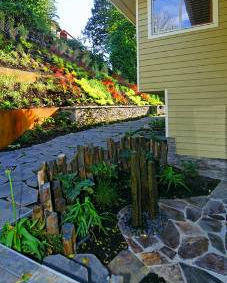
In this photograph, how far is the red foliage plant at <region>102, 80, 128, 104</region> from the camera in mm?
14373

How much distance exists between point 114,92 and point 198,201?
440 inches

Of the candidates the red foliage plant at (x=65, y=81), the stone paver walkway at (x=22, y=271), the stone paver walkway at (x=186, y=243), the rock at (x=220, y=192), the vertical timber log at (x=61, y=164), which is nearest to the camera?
the stone paver walkway at (x=22, y=271)

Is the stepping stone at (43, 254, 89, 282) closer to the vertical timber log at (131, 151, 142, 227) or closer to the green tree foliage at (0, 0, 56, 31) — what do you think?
the vertical timber log at (131, 151, 142, 227)

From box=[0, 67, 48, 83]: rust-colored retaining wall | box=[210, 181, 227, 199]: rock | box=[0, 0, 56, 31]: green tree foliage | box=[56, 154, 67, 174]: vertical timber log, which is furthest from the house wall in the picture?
box=[0, 0, 56, 31]: green tree foliage

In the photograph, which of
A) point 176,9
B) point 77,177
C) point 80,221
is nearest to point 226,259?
point 80,221

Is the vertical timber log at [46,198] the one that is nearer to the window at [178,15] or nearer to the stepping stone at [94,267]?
the stepping stone at [94,267]

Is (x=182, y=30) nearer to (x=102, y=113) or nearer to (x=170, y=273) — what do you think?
(x=170, y=273)

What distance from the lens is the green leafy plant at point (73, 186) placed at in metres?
3.34

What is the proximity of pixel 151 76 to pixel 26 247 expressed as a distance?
5.09 meters

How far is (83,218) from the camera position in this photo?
10.0ft

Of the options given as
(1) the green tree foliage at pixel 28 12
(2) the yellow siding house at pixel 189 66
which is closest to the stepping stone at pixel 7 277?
(2) the yellow siding house at pixel 189 66

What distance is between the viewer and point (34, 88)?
31.9ft

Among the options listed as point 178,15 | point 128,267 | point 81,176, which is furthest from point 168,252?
point 178,15

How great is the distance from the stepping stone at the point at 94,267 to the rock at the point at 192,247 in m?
0.81
